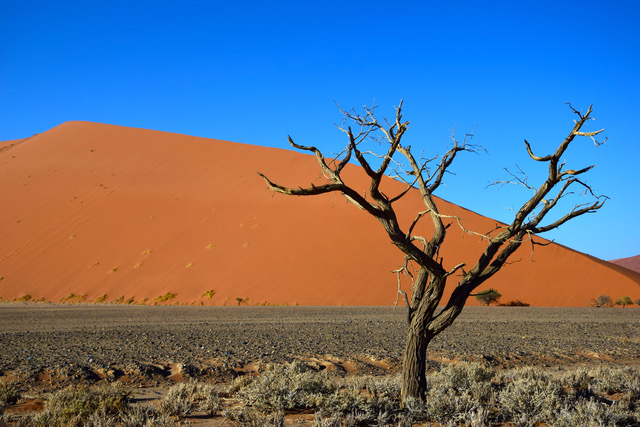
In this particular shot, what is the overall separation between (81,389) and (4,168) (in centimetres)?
4902

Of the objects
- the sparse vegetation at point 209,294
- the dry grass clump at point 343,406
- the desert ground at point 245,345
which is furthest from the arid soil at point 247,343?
the sparse vegetation at point 209,294

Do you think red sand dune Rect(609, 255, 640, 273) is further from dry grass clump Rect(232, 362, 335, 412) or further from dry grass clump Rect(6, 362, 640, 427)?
dry grass clump Rect(232, 362, 335, 412)

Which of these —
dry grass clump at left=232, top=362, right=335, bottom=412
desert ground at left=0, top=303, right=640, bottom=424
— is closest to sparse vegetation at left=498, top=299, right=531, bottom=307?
desert ground at left=0, top=303, right=640, bottom=424

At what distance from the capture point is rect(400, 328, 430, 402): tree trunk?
638cm

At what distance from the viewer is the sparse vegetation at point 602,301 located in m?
30.1

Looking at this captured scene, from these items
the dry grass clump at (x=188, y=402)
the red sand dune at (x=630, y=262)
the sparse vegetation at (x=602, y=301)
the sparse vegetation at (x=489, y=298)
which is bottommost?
the dry grass clump at (x=188, y=402)

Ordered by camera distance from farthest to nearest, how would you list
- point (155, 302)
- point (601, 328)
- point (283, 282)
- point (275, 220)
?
point (275, 220), point (283, 282), point (155, 302), point (601, 328)

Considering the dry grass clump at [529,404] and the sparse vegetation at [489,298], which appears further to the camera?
the sparse vegetation at [489,298]

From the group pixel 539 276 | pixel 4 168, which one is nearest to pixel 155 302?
pixel 539 276

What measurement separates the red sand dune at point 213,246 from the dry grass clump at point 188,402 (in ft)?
63.4

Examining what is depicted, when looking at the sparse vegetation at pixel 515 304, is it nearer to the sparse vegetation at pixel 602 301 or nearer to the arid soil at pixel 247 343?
the sparse vegetation at pixel 602 301

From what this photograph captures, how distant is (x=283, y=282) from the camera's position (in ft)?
96.2

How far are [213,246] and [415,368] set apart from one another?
91.1 ft

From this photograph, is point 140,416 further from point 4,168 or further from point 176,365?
point 4,168
